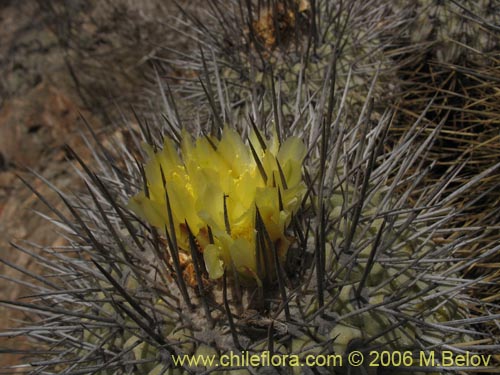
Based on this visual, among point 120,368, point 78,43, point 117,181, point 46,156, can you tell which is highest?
point 78,43

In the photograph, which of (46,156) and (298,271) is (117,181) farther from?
(46,156)

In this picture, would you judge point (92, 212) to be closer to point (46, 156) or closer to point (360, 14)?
point (360, 14)

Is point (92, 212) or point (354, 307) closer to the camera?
point (354, 307)

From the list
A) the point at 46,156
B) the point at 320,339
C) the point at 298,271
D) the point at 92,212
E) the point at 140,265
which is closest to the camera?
the point at 320,339

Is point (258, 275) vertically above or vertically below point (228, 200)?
below

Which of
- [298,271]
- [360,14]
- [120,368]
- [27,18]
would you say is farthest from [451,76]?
[27,18]

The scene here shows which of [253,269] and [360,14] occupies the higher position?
[360,14]

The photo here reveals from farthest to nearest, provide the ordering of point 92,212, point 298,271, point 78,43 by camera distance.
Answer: point 78,43 < point 92,212 < point 298,271
